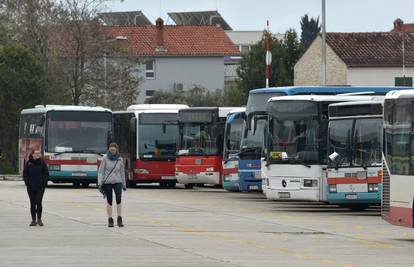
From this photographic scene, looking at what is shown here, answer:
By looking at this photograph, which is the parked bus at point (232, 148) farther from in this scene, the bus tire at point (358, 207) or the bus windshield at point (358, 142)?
the bus windshield at point (358, 142)

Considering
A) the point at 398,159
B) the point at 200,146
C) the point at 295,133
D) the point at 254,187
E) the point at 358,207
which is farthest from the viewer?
the point at 200,146

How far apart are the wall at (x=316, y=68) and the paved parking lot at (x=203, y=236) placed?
2033 inches

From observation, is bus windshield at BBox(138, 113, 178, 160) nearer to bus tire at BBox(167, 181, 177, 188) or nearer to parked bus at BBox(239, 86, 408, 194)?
bus tire at BBox(167, 181, 177, 188)

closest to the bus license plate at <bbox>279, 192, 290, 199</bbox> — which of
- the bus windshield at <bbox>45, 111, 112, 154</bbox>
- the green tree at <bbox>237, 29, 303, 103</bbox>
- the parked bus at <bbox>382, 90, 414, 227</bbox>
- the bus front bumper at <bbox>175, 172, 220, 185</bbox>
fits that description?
the parked bus at <bbox>382, 90, 414, 227</bbox>

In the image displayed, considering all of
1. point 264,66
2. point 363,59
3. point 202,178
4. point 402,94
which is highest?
point 363,59

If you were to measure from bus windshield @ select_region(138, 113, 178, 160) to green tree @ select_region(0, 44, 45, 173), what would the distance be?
22.2 metres

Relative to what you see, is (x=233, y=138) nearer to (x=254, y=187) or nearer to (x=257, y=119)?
(x=254, y=187)

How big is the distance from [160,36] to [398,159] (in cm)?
9298

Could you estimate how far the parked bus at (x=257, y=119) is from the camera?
115 feet

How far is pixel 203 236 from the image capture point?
23.9 metres

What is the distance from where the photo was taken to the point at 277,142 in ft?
106

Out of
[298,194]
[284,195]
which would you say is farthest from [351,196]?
[284,195]

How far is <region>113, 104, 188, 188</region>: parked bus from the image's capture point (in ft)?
157

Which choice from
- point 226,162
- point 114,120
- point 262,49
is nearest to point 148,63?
point 262,49
